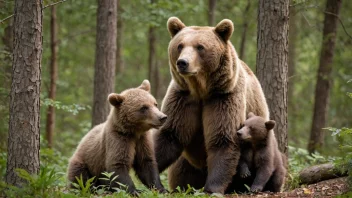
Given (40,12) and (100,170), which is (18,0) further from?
(100,170)

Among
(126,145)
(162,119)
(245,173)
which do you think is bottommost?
(245,173)

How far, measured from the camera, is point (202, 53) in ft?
24.1

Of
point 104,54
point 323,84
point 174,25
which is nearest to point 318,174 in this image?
point 174,25

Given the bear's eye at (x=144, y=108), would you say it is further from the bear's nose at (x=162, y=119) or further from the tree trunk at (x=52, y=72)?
the tree trunk at (x=52, y=72)

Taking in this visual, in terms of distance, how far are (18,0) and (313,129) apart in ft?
30.1

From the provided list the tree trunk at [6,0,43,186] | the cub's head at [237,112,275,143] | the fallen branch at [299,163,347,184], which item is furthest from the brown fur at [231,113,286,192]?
the tree trunk at [6,0,43,186]

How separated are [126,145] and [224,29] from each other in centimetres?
219

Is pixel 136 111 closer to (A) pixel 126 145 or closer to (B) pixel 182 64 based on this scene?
(A) pixel 126 145

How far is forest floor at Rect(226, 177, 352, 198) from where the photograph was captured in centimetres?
712

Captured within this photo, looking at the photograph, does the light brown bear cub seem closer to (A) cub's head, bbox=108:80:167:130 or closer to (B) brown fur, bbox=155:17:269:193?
(A) cub's head, bbox=108:80:167:130

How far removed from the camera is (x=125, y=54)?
25.7m

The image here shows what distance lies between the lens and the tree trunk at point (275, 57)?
29.7 feet

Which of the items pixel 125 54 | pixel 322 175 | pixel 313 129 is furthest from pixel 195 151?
pixel 125 54

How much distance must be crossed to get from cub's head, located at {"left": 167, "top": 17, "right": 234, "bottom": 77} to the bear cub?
105 cm
